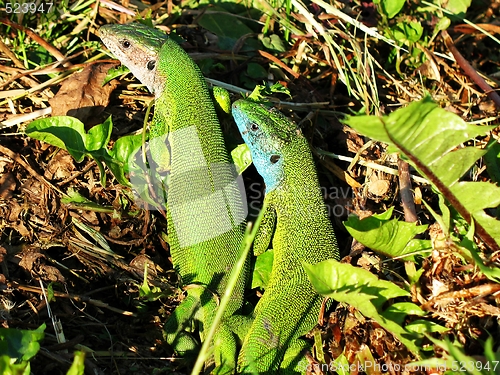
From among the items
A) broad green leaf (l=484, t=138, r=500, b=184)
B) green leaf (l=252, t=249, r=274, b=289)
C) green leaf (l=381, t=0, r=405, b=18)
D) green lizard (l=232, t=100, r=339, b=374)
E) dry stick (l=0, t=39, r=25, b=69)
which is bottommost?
green leaf (l=252, t=249, r=274, b=289)

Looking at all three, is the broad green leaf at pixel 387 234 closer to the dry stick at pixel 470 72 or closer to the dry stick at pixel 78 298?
the dry stick at pixel 78 298

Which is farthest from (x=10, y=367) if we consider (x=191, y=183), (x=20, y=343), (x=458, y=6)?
(x=458, y=6)

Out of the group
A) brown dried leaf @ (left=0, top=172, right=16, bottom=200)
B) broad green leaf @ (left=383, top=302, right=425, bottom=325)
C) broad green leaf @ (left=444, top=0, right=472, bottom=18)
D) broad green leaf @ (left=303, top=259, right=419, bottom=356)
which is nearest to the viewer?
broad green leaf @ (left=303, top=259, right=419, bottom=356)

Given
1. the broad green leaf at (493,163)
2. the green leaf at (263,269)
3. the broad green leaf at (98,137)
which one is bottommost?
the green leaf at (263,269)

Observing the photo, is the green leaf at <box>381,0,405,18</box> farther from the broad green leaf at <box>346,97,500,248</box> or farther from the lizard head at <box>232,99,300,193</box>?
the broad green leaf at <box>346,97,500,248</box>

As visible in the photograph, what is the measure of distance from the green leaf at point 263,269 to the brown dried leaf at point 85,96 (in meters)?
1.76

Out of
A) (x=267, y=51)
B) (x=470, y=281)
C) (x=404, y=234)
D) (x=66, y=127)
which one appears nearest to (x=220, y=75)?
(x=267, y=51)

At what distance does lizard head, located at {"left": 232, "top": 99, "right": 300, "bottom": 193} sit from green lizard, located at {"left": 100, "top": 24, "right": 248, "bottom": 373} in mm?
209

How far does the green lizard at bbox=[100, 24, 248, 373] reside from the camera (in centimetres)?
409

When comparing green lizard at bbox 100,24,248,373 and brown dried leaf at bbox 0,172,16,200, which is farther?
brown dried leaf at bbox 0,172,16,200

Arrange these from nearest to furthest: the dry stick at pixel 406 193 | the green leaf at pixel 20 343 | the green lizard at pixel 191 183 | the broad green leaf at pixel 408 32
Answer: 1. the green leaf at pixel 20 343
2. the green lizard at pixel 191 183
3. the dry stick at pixel 406 193
4. the broad green leaf at pixel 408 32

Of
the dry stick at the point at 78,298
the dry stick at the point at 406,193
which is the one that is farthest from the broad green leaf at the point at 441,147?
the dry stick at the point at 78,298

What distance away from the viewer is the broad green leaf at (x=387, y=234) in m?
3.81

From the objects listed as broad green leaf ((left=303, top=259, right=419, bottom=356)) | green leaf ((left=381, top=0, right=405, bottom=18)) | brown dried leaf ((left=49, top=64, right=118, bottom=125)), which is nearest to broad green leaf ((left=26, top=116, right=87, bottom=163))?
brown dried leaf ((left=49, top=64, right=118, bottom=125))
